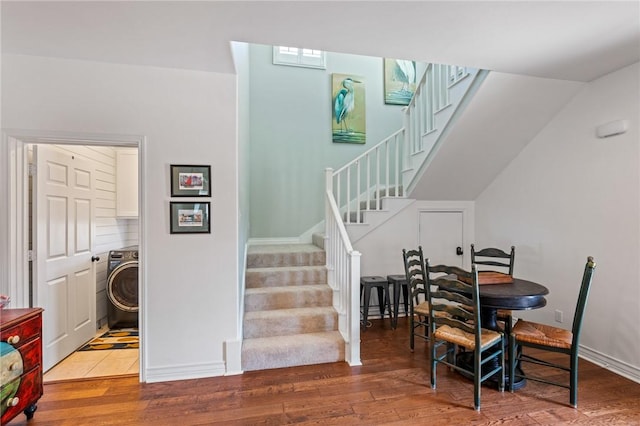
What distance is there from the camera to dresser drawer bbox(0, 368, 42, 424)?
1.82 m

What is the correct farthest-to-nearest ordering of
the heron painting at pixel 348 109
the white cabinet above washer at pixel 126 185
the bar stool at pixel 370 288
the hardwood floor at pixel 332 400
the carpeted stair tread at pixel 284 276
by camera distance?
the heron painting at pixel 348 109 < the white cabinet above washer at pixel 126 185 < the bar stool at pixel 370 288 < the carpeted stair tread at pixel 284 276 < the hardwood floor at pixel 332 400

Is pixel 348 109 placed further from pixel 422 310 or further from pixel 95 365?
pixel 95 365

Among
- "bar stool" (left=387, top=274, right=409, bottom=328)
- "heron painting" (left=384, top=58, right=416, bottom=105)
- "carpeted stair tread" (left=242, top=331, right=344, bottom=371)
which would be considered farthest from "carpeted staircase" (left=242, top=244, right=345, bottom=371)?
"heron painting" (left=384, top=58, right=416, bottom=105)

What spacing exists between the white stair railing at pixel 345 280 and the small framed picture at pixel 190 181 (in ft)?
4.47

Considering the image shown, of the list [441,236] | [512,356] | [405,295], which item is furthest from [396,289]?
[512,356]

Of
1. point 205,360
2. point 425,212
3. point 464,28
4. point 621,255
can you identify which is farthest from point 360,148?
point 205,360

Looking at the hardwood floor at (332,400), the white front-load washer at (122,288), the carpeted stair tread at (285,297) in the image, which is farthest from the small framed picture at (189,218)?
the white front-load washer at (122,288)

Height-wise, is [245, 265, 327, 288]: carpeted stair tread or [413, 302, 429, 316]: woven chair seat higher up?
[245, 265, 327, 288]: carpeted stair tread

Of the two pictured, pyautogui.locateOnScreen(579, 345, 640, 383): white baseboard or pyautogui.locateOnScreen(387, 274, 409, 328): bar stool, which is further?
pyautogui.locateOnScreen(387, 274, 409, 328): bar stool

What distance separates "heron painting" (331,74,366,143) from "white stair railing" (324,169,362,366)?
5.51 feet

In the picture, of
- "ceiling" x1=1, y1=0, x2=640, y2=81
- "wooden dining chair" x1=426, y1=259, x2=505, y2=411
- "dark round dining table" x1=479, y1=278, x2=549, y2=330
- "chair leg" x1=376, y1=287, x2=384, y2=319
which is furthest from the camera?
"chair leg" x1=376, y1=287, x2=384, y2=319

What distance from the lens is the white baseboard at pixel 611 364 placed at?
248cm

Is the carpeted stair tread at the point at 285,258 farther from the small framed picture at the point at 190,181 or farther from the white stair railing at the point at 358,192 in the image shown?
the small framed picture at the point at 190,181

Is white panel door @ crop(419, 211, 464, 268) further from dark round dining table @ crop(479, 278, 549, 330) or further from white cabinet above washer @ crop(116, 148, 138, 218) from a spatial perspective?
white cabinet above washer @ crop(116, 148, 138, 218)
